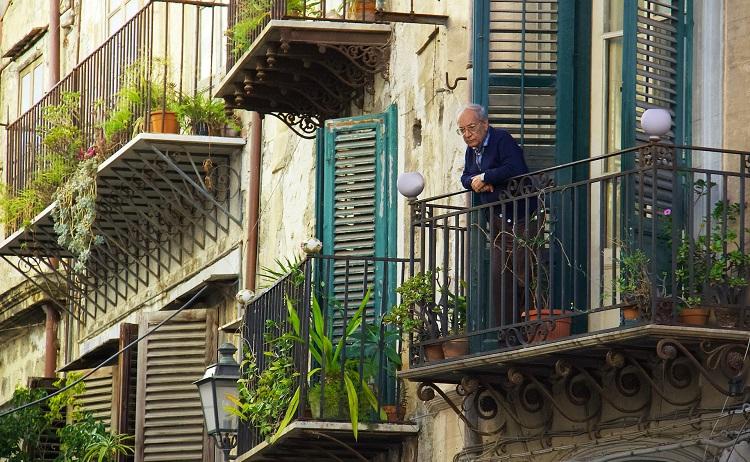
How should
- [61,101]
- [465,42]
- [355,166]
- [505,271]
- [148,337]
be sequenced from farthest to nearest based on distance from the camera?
[61,101]
[148,337]
[355,166]
[465,42]
[505,271]

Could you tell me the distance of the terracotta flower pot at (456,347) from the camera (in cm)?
1312

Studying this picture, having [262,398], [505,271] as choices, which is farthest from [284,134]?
[505,271]

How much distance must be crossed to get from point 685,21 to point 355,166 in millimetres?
3930

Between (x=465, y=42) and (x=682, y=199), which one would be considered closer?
(x=682, y=199)

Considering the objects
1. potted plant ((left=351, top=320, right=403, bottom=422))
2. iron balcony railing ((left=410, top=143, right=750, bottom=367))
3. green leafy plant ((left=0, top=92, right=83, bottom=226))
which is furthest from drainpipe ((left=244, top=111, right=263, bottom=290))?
iron balcony railing ((left=410, top=143, right=750, bottom=367))

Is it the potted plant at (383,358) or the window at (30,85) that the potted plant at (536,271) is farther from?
the window at (30,85)

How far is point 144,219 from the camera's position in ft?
68.0

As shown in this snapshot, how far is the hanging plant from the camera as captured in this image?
799 inches

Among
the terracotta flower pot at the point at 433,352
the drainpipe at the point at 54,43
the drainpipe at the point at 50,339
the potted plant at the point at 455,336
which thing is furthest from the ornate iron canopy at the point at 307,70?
the drainpipe at the point at 54,43

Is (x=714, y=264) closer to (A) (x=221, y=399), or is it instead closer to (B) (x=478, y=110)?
(B) (x=478, y=110)

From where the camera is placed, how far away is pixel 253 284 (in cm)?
1850

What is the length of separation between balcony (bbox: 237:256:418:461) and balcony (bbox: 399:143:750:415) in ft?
2.24

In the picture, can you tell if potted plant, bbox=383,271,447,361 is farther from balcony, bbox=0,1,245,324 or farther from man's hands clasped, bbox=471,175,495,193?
balcony, bbox=0,1,245,324

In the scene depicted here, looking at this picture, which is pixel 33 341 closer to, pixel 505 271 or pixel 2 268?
pixel 2 268
